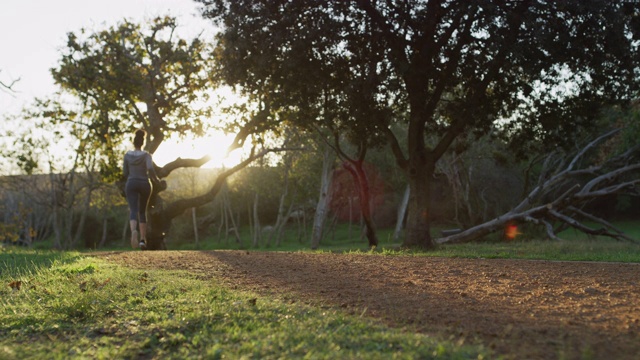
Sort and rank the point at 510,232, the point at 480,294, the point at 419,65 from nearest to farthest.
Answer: the point at 480,294
the point at 419,65
the point at 510,232

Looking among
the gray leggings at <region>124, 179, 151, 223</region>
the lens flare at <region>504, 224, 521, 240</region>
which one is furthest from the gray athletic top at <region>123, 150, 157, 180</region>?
the lens flare at <region>504, 224, 521, 240</region>

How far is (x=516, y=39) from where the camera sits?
13.9 meters

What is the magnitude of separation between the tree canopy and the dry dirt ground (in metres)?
5.99

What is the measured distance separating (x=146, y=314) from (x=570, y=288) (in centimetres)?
478

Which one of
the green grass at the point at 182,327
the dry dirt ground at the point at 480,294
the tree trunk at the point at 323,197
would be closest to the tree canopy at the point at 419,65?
the dry dirt ground at the point at 480,294

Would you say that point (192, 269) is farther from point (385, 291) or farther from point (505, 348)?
point (505, 348)

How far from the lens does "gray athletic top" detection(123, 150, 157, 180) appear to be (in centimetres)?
1304

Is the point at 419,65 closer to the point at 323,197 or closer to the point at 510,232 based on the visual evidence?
the point at 510,232

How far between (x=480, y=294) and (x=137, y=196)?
8720 mm

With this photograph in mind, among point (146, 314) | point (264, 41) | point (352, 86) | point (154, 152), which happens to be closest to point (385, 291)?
point (146, 314)

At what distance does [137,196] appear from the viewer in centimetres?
1330

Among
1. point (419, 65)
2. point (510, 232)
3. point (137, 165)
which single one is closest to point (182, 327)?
point (137, 165)

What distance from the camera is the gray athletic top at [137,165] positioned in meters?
13.0

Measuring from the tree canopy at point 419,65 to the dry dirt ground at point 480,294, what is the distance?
5991mm
